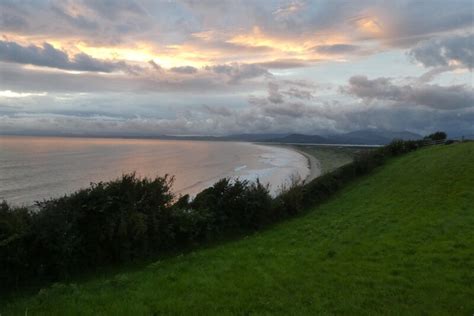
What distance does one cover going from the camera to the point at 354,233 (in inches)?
587

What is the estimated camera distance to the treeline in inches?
399

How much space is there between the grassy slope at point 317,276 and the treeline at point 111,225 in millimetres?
1208

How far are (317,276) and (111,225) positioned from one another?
6340mm

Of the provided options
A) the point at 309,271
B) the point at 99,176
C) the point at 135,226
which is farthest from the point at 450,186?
the point at 99,176

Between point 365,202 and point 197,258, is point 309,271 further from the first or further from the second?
point 365,202

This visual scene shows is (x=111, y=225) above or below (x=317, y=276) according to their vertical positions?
above

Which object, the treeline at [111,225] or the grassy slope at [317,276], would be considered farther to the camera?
the treeline at [111,225]

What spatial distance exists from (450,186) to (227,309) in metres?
17.8

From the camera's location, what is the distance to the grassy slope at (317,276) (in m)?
7.73

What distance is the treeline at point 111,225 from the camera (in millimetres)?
10125

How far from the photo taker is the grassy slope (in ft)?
25.3

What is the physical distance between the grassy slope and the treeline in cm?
121

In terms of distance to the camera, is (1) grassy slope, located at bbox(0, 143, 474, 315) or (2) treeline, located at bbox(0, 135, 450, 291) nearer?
(1) grassy slope, located at bbox(0, 143, 474, 315)

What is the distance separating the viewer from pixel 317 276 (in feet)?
31.6
